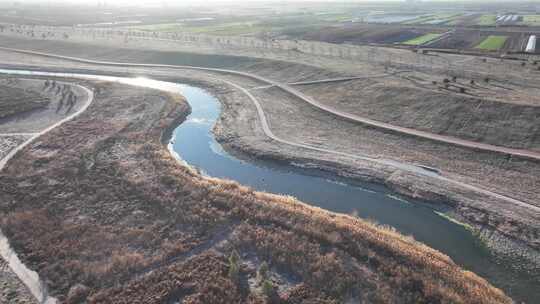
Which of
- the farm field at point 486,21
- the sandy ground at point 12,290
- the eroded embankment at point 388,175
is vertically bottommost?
the sandy ground at point 12,290

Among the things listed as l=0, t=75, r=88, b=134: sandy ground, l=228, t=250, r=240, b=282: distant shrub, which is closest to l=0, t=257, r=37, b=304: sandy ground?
l=228, t=250, r=240, b=282: distant shrub

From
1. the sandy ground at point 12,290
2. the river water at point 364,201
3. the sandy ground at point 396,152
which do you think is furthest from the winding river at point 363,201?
the sandy ground at point 12,290

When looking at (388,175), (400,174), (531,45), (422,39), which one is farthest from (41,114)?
(531,45)

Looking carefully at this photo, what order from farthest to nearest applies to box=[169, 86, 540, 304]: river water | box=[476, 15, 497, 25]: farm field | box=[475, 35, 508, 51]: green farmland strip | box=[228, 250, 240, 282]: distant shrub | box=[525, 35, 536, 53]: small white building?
box=[476, 15, 497, 25]: farm field
box=[475, 35, 508, 51]: green farmland strip
box=[525, 35, 536, 53]: small white building
box=[169, 86, 540, 304]: river water
box=[228, 250, 240, 282]: distant shrub

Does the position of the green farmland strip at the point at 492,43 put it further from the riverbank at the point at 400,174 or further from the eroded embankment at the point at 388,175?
the eroded embankment at the point at 388,175

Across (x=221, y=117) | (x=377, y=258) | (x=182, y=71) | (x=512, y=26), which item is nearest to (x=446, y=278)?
(x=377, y=258)

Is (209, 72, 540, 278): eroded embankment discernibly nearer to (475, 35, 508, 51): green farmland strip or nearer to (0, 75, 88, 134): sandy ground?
(0, 75, 88, 134): sandy ground

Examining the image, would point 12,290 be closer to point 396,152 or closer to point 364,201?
point 364,201
